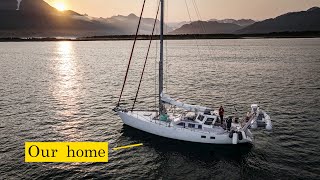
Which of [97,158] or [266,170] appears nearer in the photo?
[266,170]

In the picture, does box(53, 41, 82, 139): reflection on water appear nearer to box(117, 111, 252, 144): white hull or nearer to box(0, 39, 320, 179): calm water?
box(0, 39, 320, 179): calm water

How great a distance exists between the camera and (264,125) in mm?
31188

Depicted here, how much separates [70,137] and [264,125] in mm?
22700

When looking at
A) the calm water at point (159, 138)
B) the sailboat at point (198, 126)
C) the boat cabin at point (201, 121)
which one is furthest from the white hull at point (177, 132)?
the calm water at point (159, 138)

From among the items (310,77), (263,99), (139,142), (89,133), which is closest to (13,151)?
(89,133)

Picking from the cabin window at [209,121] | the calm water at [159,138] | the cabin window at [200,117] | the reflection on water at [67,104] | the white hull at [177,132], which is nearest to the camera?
the calm water at [159,138]

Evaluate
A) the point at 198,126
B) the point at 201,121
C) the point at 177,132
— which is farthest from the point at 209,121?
the point at 177,132

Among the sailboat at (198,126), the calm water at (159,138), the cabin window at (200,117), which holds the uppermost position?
the cabin window at (200,117)

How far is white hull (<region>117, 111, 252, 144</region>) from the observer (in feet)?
98.1

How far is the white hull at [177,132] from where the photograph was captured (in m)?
29.9

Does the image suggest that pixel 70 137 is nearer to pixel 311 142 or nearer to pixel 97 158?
pixel 97 158

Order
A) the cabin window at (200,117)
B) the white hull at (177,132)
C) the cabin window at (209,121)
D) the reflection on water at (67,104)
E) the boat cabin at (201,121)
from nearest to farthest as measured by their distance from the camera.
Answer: the white hull at (177,132), the boat cabin at (201,121), the cabin window at (209,121), the cabin window at (200,117), the reflection on water at (67,104)

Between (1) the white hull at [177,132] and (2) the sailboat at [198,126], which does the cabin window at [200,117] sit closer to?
(2) the sailboat at [198,126]

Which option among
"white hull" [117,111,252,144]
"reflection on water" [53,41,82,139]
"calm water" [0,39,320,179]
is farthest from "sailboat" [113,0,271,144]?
"reflection on water" [53,41,82,139]
